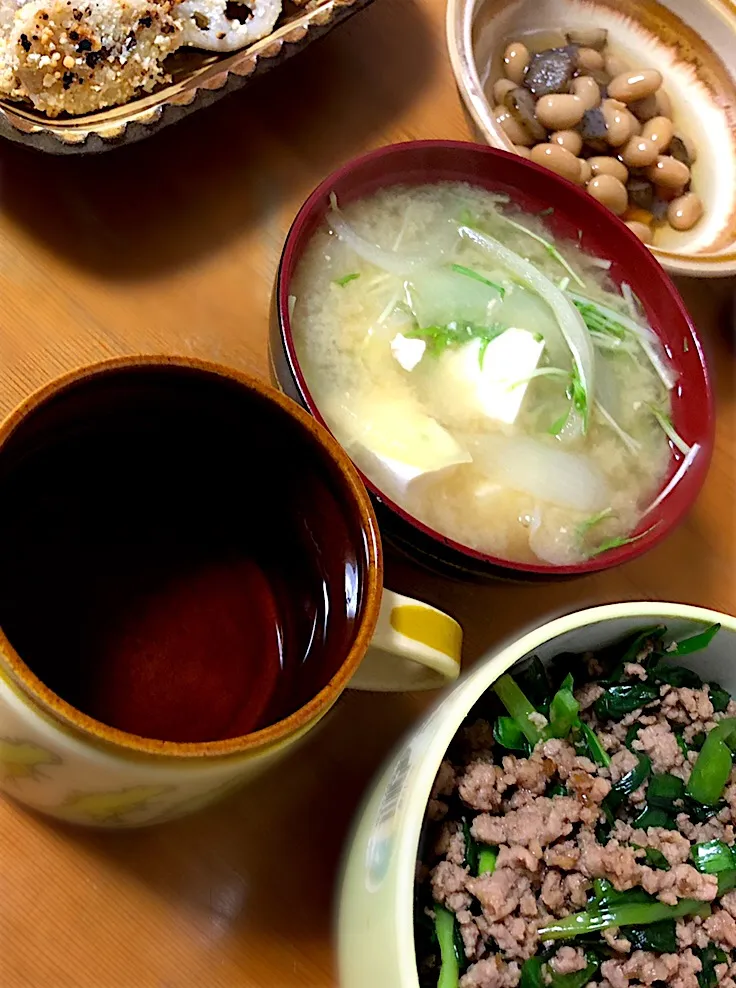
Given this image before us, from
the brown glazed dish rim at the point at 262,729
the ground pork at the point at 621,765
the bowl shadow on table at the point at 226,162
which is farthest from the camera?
the bowl shadow on table at the point at 226,162

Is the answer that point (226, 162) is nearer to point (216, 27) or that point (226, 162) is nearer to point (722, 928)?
point (216, 27)

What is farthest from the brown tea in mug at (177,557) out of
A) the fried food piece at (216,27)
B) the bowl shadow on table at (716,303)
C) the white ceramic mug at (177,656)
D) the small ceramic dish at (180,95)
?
the bowl shadow on table at (716,303)

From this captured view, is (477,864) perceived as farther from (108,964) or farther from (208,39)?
(208,39)

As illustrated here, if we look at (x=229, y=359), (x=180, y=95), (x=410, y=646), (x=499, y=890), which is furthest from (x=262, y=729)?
(x=180, y=95)

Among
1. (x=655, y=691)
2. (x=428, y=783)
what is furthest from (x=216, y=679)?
(x=655, y=691)

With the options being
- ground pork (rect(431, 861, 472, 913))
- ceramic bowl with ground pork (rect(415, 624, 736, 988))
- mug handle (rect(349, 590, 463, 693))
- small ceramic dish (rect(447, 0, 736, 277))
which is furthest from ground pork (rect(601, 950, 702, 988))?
small ceramic dish (rect(447, 0, 736, 277))

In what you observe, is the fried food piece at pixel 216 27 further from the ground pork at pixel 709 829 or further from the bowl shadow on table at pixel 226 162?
the ground pork at pixel 709 829
